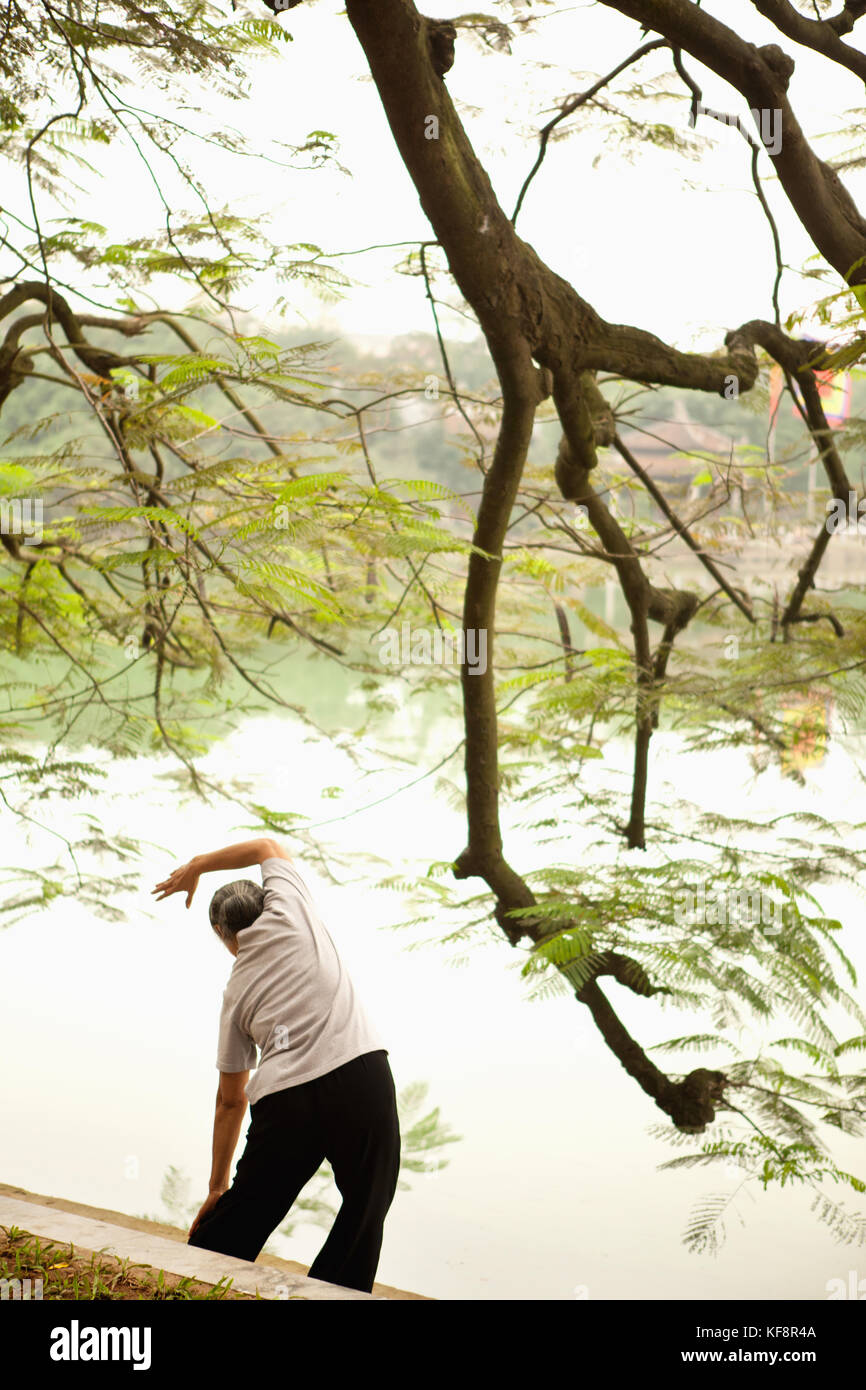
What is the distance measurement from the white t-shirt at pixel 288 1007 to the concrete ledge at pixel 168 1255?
53 centimetres

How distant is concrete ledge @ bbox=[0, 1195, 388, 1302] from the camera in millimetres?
1914

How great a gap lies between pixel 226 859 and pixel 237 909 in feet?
0.87

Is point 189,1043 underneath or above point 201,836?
underneath

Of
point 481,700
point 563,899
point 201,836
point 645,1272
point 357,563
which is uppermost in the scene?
point 201,836

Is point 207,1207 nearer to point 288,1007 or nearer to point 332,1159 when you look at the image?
point 332,1159

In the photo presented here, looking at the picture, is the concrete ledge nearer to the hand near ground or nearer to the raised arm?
the hand near ground

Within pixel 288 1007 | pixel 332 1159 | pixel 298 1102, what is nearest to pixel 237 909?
pixel 288 1007

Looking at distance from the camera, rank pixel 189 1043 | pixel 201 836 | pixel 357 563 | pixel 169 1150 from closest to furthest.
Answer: pixel 357 563
pixel 169 1150
pixel 189 1043
pixel 201 836

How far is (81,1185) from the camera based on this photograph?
5914 millimetres

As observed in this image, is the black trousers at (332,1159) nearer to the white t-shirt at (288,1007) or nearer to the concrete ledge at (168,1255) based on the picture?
the white t-shirt at (288,1007)

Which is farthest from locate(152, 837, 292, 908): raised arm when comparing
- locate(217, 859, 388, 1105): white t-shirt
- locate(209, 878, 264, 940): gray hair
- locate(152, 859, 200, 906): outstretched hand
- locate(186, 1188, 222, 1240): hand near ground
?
locate(186, 1188, 222, 1240): hand near ground

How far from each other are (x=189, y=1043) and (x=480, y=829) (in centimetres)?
483
